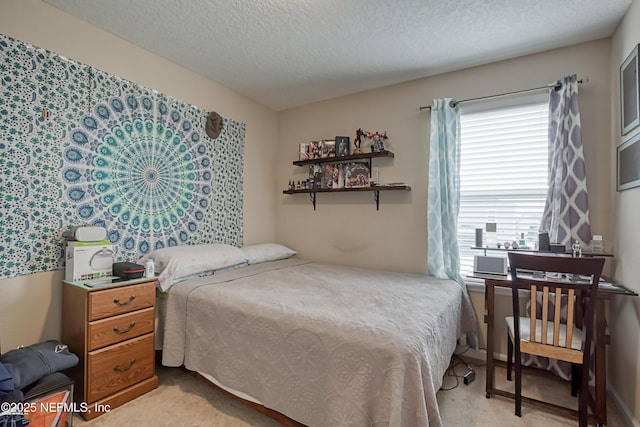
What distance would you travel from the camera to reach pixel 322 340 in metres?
1.46

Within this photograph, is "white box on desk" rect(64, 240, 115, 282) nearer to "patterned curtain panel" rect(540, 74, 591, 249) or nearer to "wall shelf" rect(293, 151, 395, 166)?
"wall shelf" rect(293, 151, 395, 166)

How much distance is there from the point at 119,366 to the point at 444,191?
282cm

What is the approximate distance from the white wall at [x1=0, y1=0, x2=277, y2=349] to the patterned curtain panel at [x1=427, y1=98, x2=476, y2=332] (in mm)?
2063

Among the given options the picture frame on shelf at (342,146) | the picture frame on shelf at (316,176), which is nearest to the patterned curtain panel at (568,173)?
the picture frame on shelf at (342,146)

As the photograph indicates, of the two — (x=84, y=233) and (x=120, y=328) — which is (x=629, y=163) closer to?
(x=120, y=328)

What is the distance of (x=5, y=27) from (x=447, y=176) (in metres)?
3.30

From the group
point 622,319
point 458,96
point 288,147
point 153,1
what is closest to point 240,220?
point 288,147

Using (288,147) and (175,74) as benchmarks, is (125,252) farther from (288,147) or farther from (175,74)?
(288,147)

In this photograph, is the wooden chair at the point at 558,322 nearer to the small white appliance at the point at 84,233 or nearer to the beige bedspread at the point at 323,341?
the beige bedspread at the point at 323,341

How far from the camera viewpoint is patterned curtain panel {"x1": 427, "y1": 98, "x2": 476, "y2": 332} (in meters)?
2.61

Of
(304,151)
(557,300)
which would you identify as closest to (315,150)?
(304,151)

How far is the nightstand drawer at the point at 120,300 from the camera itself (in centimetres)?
177

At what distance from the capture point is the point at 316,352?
146cm

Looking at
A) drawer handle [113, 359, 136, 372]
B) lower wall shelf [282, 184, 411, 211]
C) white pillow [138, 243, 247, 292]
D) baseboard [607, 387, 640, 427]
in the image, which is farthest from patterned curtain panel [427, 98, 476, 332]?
drawer handle [113, 359, 136, 372]
